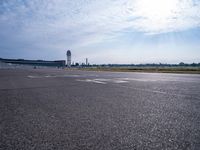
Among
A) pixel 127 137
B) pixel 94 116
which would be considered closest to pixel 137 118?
pixel 94 116

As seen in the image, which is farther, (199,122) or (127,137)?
(199,122)

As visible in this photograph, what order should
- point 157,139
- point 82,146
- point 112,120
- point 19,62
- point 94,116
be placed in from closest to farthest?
point 82,146, point 157,139, point 112,120, point 94,116, point 19,62

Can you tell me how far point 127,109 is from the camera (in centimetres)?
626

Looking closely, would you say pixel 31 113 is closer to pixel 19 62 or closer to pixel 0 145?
pixel 0 145

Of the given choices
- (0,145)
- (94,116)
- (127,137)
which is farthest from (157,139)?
(0,145)

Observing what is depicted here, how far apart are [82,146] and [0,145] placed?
122 cm

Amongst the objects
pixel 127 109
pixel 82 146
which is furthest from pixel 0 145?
pixel 127 109

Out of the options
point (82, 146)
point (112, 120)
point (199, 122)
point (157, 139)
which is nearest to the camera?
point (82, 146)

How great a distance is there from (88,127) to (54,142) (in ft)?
3.23

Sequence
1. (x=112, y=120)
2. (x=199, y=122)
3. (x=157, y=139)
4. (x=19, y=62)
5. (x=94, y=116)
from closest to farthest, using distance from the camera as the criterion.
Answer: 1. (x=157, y=139)
2. (x=199, y=122)
3. (x=112, y=120)
4. (x=94, y=116)
5. (x=19, y=62)

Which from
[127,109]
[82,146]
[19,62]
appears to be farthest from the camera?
[19,62]

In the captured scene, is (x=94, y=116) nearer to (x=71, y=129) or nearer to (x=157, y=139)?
(x=71, y=129)

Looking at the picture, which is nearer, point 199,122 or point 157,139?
point 157,139

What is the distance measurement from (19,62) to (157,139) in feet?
668
